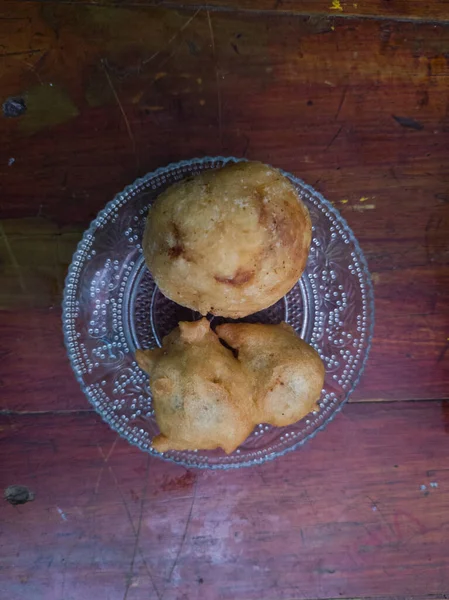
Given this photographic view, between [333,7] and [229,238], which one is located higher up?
[333,7]

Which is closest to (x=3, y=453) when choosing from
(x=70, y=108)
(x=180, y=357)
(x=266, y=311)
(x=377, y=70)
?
(x=180, y=357)

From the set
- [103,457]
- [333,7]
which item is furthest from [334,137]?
[103,457]

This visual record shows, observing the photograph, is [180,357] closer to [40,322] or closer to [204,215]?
[204,215]

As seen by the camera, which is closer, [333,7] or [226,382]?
[226,382]

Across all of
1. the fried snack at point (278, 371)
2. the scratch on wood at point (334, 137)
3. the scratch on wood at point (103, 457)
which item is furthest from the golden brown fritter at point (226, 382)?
the scratch on wood at point (334, 137)

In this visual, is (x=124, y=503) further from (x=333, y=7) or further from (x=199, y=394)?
(x=333, y=7)

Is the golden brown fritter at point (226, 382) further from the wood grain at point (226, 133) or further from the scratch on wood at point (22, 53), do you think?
the scratch on wood at point (22, 53)

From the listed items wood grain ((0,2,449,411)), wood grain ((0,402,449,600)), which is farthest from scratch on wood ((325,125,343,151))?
wood grain ((0,402,449,600))
